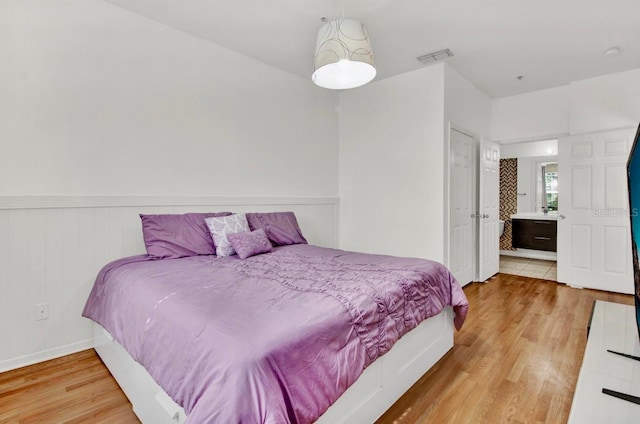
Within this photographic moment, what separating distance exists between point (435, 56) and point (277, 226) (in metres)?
2.37

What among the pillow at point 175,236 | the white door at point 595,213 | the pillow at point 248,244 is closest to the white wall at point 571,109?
the white door at point 595,213

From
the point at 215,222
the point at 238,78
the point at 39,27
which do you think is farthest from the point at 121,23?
the point at 215,222

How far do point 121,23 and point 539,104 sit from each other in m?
4.86

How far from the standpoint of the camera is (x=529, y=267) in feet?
17.3

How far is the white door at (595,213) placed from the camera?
3.75 m

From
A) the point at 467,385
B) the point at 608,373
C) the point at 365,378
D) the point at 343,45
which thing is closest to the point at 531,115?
the point at 343,45

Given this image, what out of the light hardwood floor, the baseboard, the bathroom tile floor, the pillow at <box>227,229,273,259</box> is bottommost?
the light hardwood floor

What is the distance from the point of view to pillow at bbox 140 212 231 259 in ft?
8.04

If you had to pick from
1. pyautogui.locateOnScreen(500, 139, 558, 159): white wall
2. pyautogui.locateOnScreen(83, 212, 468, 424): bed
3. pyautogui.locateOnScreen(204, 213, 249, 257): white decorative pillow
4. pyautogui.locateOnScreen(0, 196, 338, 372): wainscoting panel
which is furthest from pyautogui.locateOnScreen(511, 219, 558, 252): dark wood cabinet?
pyautogui.locateOnScreen(0, 196, 338, 372): wainscoting panel

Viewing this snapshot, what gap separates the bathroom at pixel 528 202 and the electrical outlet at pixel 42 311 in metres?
6.11

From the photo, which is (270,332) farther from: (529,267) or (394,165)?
(529,267)

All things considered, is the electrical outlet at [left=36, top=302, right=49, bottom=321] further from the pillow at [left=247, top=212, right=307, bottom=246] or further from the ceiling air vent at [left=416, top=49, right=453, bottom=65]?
the ceiling air vent at [left=416, top=49, right=453, bottom=65]

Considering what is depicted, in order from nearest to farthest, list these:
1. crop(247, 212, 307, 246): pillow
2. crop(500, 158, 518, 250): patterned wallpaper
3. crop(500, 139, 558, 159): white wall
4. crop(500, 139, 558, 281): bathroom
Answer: crop(247, 212, 307, 246): pillow < crop(500, 139, 558, 281): bathroom < crop(500, 139, 558, 159): white wall < crop(500, 158, 518, 250): patterned wallpaper

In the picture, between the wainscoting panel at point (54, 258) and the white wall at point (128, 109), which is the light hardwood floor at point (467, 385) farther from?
the white wall at point (128, 109)
